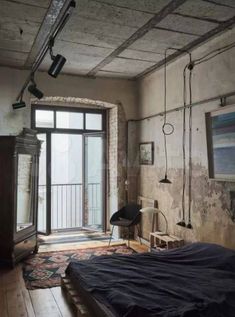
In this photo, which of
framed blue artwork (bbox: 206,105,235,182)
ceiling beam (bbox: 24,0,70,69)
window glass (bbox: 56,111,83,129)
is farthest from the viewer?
window glass (bbox: 56,111,83,129)

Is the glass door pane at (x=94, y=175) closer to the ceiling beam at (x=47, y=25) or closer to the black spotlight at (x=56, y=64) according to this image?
the ceiling beam at (x=47, y=25)

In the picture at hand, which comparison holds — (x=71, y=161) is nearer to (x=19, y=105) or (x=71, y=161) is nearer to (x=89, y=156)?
(x=89, y=156)

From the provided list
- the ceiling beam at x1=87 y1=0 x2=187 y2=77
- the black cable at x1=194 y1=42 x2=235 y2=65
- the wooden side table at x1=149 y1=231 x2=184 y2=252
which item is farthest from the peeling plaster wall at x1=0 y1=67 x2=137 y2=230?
the black cable at x1=194 y1=42 x2=235 y2=65

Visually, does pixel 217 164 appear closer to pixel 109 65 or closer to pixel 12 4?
pixel 109 65

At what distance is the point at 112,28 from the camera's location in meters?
3.82

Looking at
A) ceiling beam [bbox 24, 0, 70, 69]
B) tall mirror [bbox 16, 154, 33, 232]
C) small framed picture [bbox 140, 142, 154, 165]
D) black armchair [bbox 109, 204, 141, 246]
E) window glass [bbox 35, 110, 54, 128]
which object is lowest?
black armchair [bbox 109, 204, 141, 246]

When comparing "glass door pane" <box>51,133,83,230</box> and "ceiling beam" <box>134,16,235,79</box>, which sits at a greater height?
"ceiling beam" <box>134,16,235,79</box>

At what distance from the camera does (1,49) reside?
4543mm

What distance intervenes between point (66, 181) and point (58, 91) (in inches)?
91.4

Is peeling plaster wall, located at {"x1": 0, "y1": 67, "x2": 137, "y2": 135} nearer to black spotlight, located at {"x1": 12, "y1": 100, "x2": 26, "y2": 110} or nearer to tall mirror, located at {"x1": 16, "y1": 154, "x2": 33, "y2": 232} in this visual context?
black spotlight, located at {"x1": 12, "y1": 100, "x2": 26, "y2": 110}

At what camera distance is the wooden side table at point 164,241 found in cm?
452

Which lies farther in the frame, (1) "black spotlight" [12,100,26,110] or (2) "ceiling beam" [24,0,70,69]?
(1) "black spotlight" [12,100,26,110]

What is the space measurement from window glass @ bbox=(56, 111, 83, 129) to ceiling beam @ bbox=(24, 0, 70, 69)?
1590mm

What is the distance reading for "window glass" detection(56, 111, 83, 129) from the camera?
253 inches
